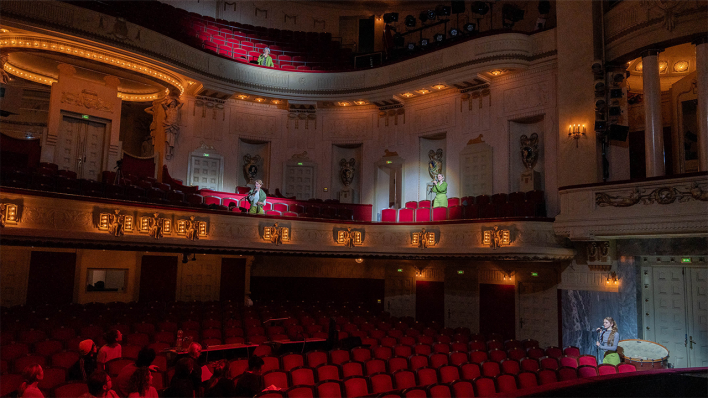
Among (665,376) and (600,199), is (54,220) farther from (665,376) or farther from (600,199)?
(600,199)

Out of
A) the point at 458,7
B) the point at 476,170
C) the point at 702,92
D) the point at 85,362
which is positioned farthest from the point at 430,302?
the point at 85,362

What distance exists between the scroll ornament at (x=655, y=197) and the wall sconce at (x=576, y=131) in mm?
1931

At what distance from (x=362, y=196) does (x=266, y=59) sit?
235 inches

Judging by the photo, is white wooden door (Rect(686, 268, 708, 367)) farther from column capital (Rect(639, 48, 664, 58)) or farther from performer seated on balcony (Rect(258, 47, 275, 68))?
performer seated on balcony (Rect(258, 47, 275, 68))

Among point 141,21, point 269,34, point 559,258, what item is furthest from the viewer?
point 269,34

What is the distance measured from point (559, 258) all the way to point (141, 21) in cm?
1268

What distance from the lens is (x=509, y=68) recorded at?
45.8 ft

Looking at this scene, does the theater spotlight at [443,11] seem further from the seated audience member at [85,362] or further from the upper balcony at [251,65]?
the seated audience member at [85,362]

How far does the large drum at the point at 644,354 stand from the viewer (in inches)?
348

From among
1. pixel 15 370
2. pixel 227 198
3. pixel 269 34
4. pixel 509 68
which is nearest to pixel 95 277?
pixel 227 198

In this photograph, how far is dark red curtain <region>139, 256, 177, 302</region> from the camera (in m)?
14.0

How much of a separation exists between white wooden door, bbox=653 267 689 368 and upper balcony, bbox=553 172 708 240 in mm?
1613

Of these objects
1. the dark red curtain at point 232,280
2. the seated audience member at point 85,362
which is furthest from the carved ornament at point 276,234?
the seated audience member at point 85,362

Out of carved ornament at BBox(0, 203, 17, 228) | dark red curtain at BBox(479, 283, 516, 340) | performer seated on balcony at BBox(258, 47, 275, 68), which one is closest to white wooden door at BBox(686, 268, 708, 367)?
dark red curtain at BBox(479, 283, 516, 340)
